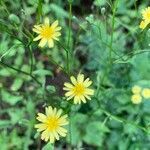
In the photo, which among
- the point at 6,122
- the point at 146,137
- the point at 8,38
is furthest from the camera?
the point at 8,38

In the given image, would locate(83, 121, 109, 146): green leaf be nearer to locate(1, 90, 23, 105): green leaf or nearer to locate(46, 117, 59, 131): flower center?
locate(1, 90, 23, 105): green leaf

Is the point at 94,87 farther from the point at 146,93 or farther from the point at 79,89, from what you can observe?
the point at 79,89

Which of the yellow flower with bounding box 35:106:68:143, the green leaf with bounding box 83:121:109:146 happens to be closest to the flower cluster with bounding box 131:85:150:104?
the green leaf with bounding box 83:121:109:146

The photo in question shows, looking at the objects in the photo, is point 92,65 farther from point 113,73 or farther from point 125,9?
point 125,9

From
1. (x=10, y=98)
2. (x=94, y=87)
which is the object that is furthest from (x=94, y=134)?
(x=10, y=98)

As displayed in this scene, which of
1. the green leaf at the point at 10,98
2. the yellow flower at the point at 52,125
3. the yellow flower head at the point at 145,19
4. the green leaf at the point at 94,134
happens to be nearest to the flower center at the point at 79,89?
the yellow flower at the point at 52,125

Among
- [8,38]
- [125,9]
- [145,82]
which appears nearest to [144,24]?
[145,82]

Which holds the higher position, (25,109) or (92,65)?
(92,65)
